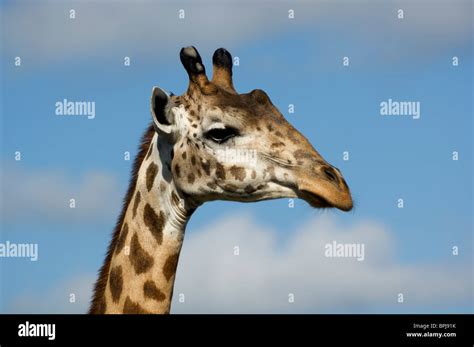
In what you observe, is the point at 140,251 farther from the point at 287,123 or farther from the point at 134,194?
the point at 287,123

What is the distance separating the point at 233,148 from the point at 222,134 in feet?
1.00

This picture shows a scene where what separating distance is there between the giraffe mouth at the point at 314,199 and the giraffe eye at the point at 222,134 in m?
1.51

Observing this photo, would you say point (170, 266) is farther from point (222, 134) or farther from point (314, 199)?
point (314, 199)

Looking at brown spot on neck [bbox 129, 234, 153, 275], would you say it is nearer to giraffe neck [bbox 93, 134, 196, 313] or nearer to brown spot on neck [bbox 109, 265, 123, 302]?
giraffe neck [bbox 93, 134, 196, 313]

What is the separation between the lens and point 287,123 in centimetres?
1141

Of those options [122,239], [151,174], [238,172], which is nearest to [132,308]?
[122,239]

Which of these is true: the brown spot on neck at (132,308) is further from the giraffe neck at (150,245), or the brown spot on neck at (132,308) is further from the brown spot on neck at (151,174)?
the brown spot on neck at (151,174)

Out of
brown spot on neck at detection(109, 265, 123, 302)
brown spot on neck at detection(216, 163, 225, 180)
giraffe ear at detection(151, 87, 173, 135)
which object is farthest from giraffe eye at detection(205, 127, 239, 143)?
brown spot on neck at detection(109, 265, 123, 302)

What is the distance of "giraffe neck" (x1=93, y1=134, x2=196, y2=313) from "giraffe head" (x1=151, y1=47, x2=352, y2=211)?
237 mm

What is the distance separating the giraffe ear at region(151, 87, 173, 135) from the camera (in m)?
11.4

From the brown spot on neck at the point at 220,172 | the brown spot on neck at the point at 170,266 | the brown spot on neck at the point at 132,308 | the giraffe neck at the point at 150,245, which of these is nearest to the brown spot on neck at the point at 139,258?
the giraffe neck at the point at 150,245

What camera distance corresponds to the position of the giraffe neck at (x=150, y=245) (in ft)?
36.5
